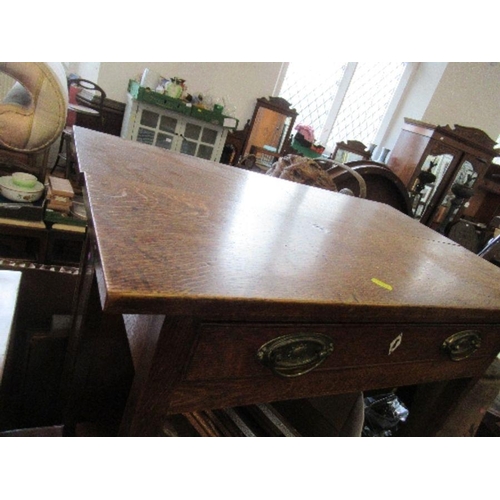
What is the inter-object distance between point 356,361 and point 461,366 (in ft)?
1.03

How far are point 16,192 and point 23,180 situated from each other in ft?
0.22

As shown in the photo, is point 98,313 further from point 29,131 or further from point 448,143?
point 448,143

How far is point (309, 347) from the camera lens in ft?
1.55

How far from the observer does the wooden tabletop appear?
1.13ft

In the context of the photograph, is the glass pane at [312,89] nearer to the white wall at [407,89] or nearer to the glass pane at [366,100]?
the glass pane at [366,100]

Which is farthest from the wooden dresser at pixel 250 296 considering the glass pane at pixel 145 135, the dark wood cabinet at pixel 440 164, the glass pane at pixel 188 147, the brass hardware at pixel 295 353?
the dark wood cabinet at pixel 440 164

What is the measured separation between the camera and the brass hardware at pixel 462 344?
2.09 ft

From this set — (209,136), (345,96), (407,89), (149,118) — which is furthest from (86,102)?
(407,89)

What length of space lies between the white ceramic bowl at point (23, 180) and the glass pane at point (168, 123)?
1719 millimetres

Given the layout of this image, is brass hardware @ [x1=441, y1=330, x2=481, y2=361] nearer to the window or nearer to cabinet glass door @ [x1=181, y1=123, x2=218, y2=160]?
cabinet glass door @ [x1=181, y1=123, x2=218, y2=160]

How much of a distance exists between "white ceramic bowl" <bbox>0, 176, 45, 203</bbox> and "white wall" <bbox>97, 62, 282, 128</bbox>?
2.11 m

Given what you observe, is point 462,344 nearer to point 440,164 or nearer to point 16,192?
point 16,192

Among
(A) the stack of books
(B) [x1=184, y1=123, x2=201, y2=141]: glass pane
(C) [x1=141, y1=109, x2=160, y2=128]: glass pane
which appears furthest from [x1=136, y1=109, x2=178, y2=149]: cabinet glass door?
(A) the stack of books
